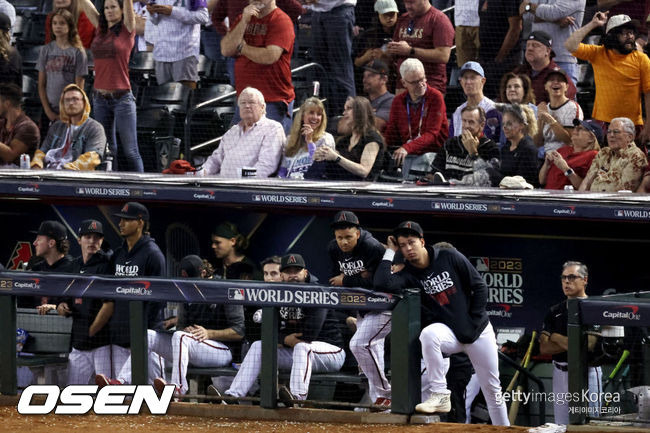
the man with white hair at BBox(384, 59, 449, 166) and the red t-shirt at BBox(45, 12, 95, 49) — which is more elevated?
the red t-shirt at BBox(45, 12, 95, 49)

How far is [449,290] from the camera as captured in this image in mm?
7984

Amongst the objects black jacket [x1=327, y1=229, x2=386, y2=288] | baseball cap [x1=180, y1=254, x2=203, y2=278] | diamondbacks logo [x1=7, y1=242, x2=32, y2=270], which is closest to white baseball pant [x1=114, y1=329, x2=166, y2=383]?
baseball cap [x1=180, y1=254, x2=203, y2=278]

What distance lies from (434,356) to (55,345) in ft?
8.63

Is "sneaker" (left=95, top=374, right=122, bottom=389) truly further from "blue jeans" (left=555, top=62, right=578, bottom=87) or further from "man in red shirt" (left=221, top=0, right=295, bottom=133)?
"blue jeans" (left=555, top=62, right=578, bottom=87)

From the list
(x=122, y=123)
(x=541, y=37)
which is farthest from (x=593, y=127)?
(x=122, y=123)

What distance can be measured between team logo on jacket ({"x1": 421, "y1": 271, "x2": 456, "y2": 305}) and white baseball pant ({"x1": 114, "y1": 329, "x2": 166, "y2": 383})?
1.67 metres

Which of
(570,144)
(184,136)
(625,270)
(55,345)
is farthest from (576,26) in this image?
(55,345)

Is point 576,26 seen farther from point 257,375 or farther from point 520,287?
point 257,375

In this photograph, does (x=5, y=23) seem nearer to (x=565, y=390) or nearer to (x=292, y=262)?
(x=292, y=262)

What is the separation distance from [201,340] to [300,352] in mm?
672

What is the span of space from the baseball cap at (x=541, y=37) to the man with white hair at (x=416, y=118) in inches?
35.6

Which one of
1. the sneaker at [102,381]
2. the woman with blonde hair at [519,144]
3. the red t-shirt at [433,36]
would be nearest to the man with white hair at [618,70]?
the woman with blonde hair at [519,144]

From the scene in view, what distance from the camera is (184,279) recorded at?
8.01m

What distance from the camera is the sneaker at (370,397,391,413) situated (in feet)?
25.0
